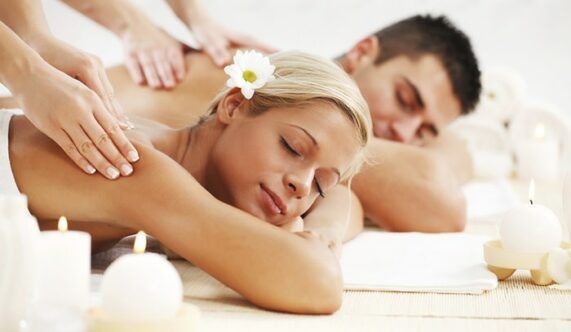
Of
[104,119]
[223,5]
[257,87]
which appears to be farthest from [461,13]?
[104,119]

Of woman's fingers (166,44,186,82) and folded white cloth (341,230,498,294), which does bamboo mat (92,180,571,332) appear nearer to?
folded white cloth (341,230,498,294)

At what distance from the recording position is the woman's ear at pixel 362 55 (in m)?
3.71

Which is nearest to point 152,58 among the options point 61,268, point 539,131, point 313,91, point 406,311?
point 313,91

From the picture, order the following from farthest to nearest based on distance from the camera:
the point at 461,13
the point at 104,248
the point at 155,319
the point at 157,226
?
the point at 461,13 < the point at 104,248 < the point at 157,226 < the point at 155,319

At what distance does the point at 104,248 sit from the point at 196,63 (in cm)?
130

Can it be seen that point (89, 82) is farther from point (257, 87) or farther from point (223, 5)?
point (223, 5)

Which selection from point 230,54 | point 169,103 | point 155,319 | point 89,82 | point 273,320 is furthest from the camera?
point 230,54

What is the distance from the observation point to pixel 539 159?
466 centimetres

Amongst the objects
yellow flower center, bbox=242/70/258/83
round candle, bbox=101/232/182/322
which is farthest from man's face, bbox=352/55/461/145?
round candle, bbox=101/232/182/322

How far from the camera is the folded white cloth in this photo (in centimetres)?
207

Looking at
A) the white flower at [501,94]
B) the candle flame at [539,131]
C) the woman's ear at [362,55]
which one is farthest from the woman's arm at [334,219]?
the white flower at [501,94]

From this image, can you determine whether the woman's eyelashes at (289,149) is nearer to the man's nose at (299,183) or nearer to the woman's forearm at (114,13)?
the man's nose at (299,183)

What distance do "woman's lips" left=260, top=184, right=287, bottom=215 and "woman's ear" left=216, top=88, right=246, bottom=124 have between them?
0.29 metres

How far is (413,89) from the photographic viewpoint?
3.51 metres
